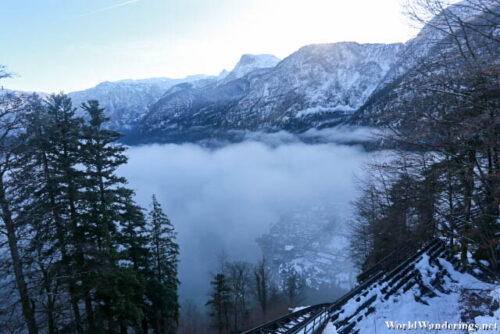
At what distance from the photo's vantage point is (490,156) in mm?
6590

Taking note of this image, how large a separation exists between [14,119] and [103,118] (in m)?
6.33

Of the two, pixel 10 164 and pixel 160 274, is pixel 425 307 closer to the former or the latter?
pixel 10 164

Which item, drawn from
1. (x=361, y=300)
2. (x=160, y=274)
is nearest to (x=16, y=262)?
(x=160, y=274)

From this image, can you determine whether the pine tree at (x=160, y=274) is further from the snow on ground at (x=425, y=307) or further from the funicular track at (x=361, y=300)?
the snow on ground at (x=425, y=307)

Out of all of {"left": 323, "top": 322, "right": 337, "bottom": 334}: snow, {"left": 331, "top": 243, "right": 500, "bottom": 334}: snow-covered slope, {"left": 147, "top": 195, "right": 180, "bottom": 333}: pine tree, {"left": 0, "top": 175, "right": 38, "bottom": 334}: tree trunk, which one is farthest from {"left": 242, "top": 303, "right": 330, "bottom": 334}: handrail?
{"left": 147, "top": 195, "right": 180, "bottom": 333}: pine tree

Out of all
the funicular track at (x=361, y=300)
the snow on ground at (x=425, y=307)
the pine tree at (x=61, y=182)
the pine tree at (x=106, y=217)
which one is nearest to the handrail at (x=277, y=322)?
the funicular track at (x=361, y=300)

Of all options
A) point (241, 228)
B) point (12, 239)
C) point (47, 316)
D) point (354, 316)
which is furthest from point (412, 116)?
point (241, 228)

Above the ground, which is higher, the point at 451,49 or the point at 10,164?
the point at 451,49

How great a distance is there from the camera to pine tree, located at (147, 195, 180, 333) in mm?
17516

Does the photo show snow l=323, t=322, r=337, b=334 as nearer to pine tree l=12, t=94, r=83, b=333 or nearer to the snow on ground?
the snow on ground

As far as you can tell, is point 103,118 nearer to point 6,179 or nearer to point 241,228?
point 6,179

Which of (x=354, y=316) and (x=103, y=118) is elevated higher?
(x=103, y=118)

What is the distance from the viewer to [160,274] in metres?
18.5

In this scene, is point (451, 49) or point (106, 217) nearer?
point (451, 49)
